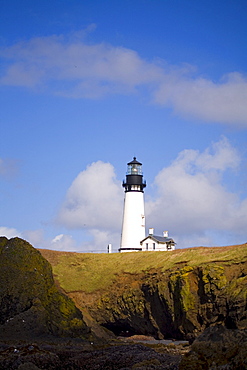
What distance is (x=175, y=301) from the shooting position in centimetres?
5559

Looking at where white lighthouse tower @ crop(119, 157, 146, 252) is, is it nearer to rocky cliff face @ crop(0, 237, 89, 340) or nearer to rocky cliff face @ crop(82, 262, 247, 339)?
rocky cliff face @ crop(82, 262, 247, 339)

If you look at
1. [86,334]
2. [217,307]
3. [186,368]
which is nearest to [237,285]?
[217,307]

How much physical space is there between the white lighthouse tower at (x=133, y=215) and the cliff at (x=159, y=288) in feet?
21.5

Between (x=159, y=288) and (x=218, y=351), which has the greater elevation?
(x=159, y=288)

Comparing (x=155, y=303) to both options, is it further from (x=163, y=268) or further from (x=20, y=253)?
(x=20, y=253)

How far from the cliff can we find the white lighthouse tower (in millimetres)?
6548

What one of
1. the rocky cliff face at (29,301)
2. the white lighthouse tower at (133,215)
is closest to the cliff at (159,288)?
the white lighthouse tower at (133,215)

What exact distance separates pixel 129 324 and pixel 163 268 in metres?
7.03

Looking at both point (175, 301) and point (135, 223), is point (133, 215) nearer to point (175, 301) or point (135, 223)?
point (135, 223)

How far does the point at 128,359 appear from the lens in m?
29.7

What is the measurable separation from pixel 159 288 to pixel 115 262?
37.2 ft

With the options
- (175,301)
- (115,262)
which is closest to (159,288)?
(175,301)

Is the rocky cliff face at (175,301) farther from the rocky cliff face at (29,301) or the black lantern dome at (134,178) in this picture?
the black lantern dome at (134,178)

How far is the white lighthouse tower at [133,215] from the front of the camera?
76.3m
